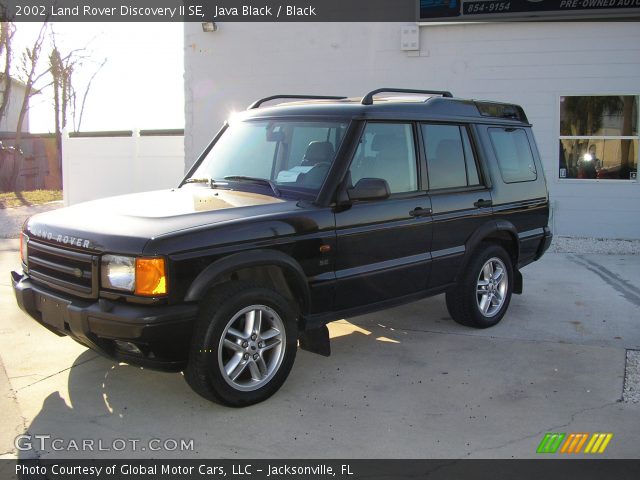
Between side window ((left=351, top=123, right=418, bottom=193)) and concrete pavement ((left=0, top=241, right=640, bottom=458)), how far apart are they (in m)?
1.41

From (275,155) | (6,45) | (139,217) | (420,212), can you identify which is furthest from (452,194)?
(6,45)

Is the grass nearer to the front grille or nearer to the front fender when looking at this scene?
the front grille

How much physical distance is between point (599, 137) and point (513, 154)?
5261 mm

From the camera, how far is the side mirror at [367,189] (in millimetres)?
4531

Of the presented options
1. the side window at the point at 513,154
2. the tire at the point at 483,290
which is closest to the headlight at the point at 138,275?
the tire at the point at 483,290

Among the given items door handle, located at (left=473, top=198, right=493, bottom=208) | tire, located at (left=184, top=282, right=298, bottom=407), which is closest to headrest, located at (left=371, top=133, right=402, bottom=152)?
door handle, located at (left=473, top=198, right=493, bottom=208)

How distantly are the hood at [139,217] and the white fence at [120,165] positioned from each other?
10.3 m

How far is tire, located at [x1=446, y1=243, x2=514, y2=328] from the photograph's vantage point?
5.78m

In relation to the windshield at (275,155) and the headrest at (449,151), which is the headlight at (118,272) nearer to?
the windshield at (275,155)

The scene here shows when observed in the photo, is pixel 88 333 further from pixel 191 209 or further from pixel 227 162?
pixel 227 162

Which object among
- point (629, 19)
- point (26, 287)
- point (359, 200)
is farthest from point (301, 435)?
point (629, 19)
